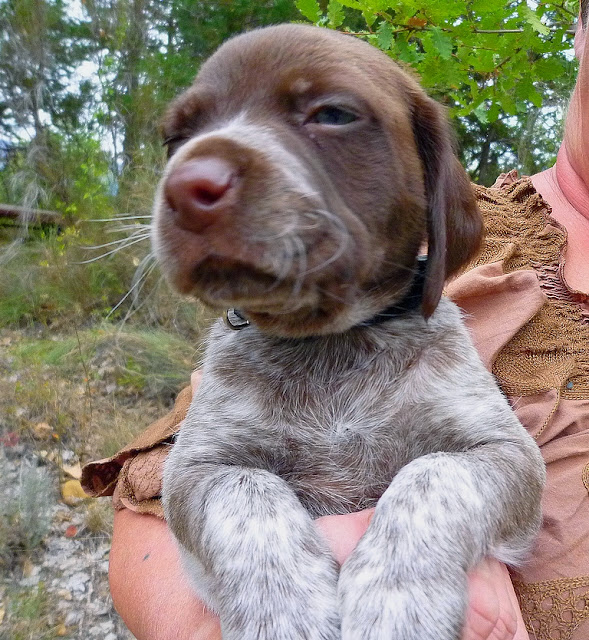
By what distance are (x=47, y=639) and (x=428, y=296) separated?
135 inches

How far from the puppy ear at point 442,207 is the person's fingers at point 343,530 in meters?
0.72

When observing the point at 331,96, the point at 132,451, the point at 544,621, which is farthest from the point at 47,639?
the point at 331,96

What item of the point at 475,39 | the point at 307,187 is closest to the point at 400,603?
the point at 307,187

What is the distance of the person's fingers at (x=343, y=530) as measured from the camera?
67.3 inches

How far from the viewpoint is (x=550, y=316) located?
8.10ft

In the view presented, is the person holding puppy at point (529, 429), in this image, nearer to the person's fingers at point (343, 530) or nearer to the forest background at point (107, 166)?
the person's fingers at point (343, 530)

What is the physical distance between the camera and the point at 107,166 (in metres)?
8.48

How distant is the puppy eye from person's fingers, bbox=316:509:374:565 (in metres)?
1.18

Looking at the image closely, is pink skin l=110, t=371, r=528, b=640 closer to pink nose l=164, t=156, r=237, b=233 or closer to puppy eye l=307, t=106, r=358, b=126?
pink nose l=164, t=156, r=237, b=233

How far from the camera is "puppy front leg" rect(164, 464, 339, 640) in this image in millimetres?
1532

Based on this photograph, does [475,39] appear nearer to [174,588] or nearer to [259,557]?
[259,557]

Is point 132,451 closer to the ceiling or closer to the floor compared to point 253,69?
closer to the floor

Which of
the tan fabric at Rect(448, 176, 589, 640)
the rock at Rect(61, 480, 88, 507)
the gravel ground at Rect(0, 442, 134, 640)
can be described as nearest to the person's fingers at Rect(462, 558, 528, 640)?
the tan fabric at Rect(448, 176, 589, 640)

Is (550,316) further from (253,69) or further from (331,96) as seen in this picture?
(253,69)
